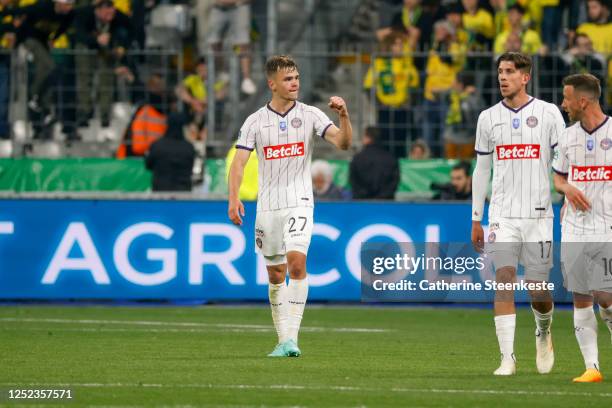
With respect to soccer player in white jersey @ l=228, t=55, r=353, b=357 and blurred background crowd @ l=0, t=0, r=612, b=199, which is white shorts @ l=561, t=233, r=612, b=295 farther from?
blurred background crowd @ l=0, t=0, r=612, b=199

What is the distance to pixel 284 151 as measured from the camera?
1210 centimetres

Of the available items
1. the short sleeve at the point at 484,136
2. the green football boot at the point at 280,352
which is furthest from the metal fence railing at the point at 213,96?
the short sleeve at the point at 484,136

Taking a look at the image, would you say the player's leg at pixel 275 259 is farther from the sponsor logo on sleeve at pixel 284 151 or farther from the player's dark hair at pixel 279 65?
the player's dark hair at pixel 279 65

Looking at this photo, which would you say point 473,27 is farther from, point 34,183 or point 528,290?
point 528,290

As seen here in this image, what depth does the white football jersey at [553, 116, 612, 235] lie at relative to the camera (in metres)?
10.1

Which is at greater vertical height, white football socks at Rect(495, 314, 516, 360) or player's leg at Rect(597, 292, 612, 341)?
player's leg at Rect(597, 292, 612, 341)

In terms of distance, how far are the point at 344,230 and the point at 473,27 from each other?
5.34m

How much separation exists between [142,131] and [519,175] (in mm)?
11384

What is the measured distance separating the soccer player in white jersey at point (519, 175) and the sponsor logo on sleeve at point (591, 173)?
19.3 inches

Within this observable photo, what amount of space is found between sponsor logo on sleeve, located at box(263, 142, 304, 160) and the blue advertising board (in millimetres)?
6159

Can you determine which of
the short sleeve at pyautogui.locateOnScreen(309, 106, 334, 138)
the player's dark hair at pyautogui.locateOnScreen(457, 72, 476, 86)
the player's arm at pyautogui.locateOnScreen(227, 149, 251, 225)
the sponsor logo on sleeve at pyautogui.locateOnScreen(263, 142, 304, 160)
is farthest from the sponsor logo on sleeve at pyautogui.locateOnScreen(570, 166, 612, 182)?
the player's dark hair at pyautogui.locateOnScreen(457, 72, 476, 86)

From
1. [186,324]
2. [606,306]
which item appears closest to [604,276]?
[606,306]

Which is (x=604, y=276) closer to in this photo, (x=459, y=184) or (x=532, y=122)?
(x=532, y=122)

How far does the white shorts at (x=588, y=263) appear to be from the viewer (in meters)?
10.0
